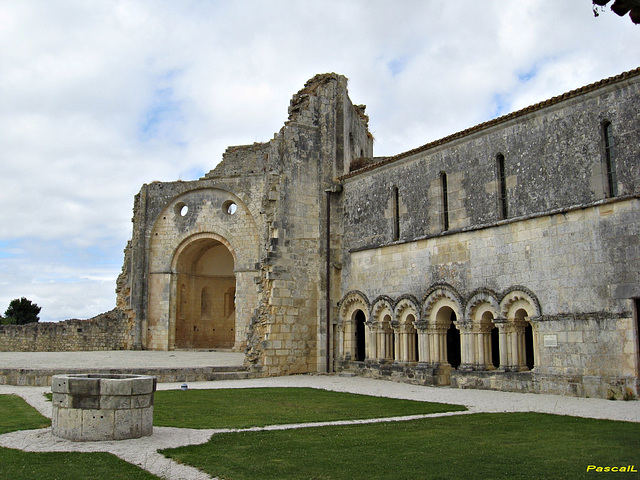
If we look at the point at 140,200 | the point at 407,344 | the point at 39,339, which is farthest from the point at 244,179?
the point at 407,344

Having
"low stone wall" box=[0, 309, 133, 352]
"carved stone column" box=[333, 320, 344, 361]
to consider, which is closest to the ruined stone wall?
"carved stone column" box=[333, 320, 344, 361]

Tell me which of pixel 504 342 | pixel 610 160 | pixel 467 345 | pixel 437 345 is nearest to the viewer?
pixel 610 160

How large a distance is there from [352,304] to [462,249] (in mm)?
5397

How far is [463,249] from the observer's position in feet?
57.5

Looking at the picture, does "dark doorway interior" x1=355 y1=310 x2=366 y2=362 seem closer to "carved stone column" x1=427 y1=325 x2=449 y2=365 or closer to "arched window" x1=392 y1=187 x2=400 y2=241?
"arched window" x1=392 y1=187 x2=400 y2=241

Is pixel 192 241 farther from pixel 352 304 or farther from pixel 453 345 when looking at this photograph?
pixel 453 345

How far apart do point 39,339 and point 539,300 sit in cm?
2382

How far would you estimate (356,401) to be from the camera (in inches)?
548

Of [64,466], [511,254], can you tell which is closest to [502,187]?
[511,254]

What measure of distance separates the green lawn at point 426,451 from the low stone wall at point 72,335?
23.8 meters

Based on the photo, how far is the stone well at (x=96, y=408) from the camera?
8.55 meters

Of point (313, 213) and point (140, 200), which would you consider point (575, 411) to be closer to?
point (313, 213)

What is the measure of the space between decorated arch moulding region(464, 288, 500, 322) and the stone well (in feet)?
33.9

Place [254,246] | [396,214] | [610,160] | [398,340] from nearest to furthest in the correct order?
[610,160] < [398,340] < [396,214] < [254,246]
